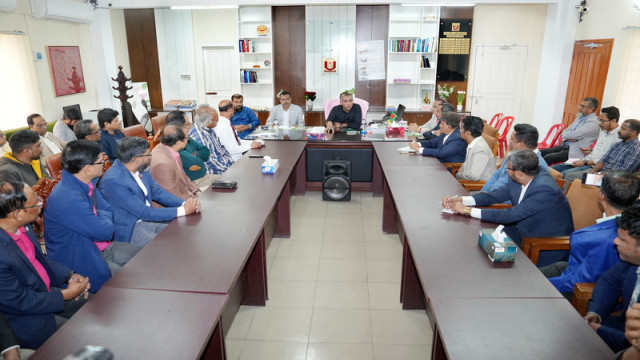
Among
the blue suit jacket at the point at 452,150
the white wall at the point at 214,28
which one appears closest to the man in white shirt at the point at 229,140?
the blue suit jacket at the point at 452,150

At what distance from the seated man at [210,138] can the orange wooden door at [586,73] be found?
611 cm

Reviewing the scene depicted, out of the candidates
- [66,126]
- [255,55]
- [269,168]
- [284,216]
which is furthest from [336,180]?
[255,55]

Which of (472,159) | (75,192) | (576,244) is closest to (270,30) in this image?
(472,159)

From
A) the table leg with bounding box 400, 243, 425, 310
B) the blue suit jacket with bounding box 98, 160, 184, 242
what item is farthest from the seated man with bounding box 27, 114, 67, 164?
the table leg with bounding box 400, 243, 425, 310

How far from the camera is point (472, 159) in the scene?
14.3 ft

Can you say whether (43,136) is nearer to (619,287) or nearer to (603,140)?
(619,287)

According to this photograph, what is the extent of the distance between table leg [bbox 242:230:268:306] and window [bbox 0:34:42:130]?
5555mm

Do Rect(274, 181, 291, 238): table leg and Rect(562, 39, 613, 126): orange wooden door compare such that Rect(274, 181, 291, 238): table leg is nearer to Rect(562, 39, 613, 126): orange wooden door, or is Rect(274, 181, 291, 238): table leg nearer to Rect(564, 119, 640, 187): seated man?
Rect(564, 119, 640, 187): seated man

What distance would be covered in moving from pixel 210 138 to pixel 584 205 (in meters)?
3.96

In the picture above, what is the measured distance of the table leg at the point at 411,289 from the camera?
3.25 metres

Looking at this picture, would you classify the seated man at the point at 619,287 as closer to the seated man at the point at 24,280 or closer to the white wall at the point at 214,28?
the seated man at the point at 24,280

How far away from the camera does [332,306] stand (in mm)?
3418

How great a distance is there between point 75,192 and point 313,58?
7405 mm

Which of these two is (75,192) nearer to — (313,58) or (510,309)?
(510,309)
